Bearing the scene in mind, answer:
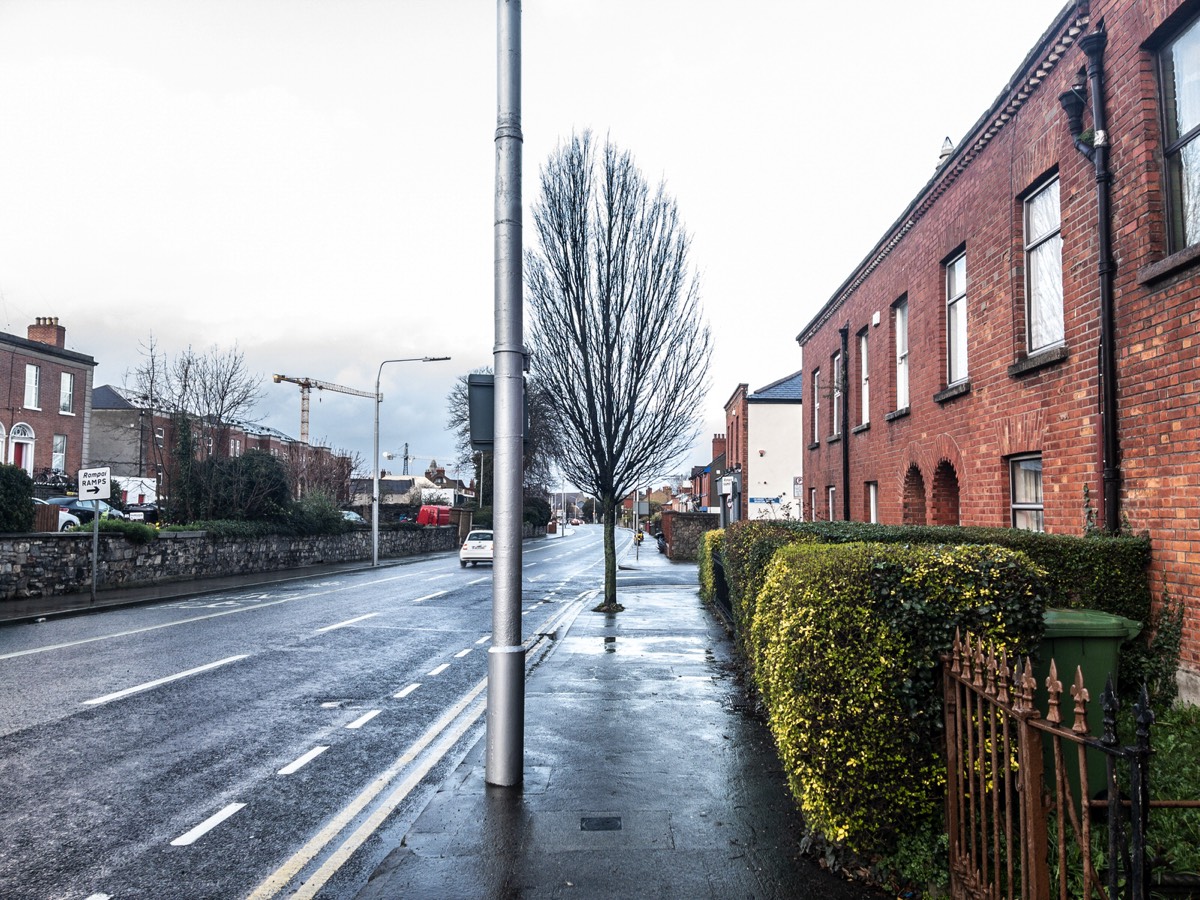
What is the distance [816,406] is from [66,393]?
38306mm

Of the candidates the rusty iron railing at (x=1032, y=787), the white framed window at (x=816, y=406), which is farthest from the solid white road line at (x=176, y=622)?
the white framed window at (x=816, y=406)

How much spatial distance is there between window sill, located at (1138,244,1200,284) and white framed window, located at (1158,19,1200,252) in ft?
0.89

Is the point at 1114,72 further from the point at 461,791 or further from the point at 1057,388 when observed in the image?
the point at 461,791

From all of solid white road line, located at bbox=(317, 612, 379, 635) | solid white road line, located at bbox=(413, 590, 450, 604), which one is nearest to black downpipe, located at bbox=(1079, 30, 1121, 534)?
solid white road line, located at bbox=(317, 612, 379, 635)

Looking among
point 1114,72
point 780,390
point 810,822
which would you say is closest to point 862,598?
point 810,822

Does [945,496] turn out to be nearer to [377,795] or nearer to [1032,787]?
[377,795]

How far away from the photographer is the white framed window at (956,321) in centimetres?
1173

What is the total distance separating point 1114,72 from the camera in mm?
7270

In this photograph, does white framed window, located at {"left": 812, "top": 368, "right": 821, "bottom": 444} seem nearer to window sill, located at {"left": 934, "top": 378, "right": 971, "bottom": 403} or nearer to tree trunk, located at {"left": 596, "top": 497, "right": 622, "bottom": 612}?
tree trunk, located at {"left": 596, "top": 497, "right": 622, "bottom": 612}

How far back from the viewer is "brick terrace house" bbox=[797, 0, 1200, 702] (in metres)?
6.40

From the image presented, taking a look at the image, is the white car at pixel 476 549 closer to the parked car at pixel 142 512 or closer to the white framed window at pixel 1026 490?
the parked car at pixel 142 512

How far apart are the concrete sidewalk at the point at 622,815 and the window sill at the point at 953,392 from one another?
524cm

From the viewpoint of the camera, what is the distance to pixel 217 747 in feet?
22.2

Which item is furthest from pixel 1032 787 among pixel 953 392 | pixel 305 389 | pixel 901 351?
pixel 305 389
